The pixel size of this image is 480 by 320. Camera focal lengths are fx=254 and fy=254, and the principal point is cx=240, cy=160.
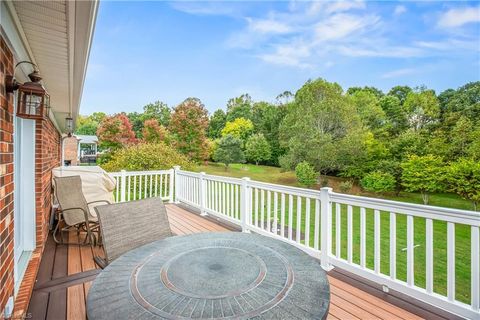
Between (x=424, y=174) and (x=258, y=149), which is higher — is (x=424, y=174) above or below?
below

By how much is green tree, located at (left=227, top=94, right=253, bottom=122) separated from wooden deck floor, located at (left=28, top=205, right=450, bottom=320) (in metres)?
31.2

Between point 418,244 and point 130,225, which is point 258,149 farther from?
point 130,225

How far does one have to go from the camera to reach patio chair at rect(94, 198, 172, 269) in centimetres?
205

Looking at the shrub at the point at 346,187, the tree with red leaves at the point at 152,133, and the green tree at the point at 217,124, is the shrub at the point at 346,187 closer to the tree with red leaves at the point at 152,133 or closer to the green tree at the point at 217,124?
the tree with red leaves at the point at 152,133

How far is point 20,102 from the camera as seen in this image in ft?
6.89

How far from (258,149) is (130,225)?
25114 mm

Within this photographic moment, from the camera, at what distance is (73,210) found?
3936 mm

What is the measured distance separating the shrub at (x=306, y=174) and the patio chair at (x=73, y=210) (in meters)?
15.0

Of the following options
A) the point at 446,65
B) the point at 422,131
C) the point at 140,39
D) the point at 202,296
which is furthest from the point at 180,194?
the point at 446,65

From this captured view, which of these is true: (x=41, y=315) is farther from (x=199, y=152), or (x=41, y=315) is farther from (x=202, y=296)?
(x=199, y=152)

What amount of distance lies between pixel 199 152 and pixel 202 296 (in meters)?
16.9

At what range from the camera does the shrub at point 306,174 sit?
1741cm

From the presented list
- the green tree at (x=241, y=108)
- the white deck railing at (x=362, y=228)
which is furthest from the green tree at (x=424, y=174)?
the green tree at (x=241, y=108)

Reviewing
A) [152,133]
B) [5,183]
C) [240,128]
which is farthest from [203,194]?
[240,128]
